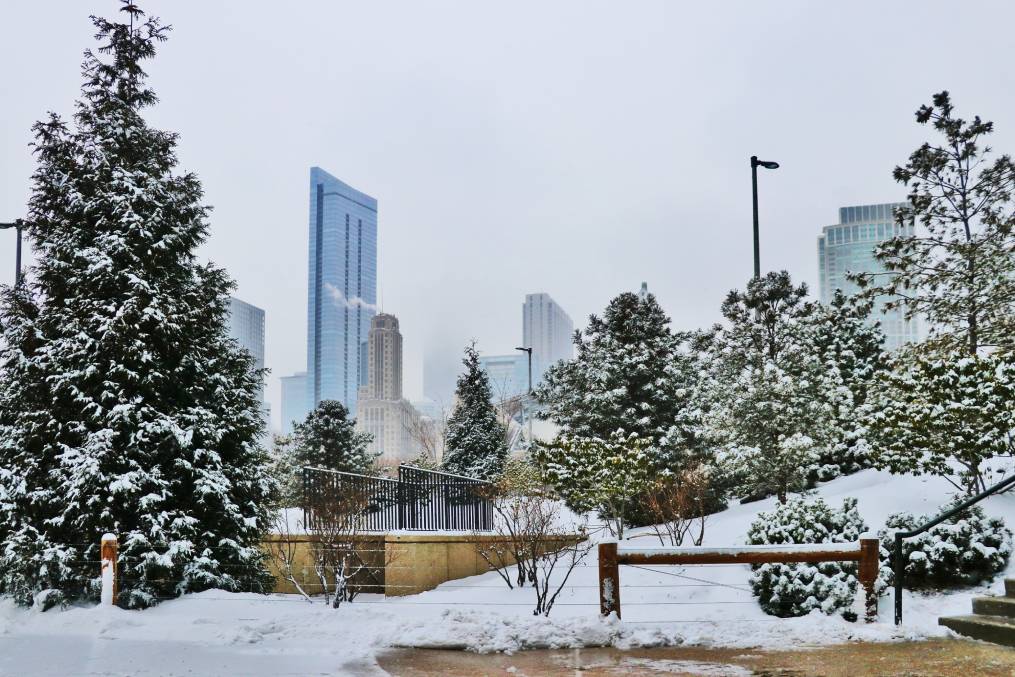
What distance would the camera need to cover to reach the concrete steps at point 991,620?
8.36 m

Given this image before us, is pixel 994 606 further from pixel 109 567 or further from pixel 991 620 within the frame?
pixel 109 567

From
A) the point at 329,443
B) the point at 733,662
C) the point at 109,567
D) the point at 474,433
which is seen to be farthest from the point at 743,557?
the point at 329,443

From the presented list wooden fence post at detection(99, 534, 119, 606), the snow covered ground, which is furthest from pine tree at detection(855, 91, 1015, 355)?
wooden fence post at detection(99, 534, 119, 606)

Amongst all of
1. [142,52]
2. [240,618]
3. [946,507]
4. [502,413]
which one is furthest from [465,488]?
[502,413]

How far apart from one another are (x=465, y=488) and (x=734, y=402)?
604 centimetres

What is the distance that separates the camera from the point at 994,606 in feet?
29.4

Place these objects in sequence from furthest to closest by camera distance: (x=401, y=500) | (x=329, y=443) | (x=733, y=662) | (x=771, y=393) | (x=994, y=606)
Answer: (x=329, y=443) < (x=771, y=393) < (x=401, y=500) < (x=994, y=606) < (x=733, y=662)

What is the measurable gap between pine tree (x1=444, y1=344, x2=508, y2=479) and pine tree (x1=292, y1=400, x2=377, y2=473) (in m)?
3.19

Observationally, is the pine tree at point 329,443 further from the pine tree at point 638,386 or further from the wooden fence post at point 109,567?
the wooden fence post at point 109,567

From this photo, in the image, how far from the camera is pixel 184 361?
1245 cm

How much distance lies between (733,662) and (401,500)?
→ 744cm

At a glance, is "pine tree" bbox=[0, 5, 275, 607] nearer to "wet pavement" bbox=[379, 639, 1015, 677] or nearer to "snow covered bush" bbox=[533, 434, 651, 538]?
"wet pavement" bbox=[379, 639, 1015, 677]

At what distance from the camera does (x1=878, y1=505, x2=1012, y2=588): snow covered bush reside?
35.0 ft

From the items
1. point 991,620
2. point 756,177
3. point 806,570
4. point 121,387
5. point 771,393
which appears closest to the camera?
point 991,620
